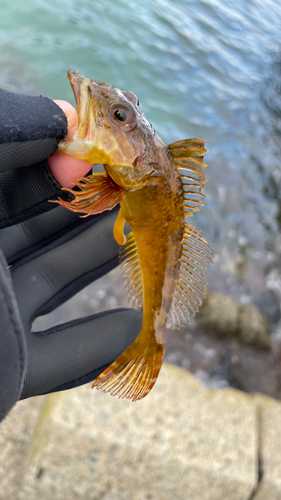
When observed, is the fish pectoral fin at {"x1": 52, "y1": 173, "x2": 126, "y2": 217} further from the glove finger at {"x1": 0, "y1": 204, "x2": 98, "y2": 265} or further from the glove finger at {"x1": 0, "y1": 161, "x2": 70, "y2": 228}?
the glove finger at {"x1": 0, "y1": 204, "x2": 98, "y2": 265}

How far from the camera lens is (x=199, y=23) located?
9.78 metres

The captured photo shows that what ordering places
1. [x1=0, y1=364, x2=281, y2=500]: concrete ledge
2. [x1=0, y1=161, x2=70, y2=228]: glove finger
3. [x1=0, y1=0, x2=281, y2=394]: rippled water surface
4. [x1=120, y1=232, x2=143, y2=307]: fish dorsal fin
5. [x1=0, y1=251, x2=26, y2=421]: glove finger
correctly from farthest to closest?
[x1=0, y1=0, x2=281, y2=394]: rippled water surface → [x1=0, y1=364, x2=281, y2=500]: concrete ledge → [x1=120, y1=232, x2=143, y2=307]: fish dorsal fin → [x1=0, y1=161, x2=70, y2=228]: glove finger → [x1=0, y1=251, x2=26, y2=421]: glove finger

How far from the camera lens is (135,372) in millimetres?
1869

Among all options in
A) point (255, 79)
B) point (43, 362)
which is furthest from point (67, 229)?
point (255, 79)

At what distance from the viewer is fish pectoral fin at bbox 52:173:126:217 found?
1542 millimetres

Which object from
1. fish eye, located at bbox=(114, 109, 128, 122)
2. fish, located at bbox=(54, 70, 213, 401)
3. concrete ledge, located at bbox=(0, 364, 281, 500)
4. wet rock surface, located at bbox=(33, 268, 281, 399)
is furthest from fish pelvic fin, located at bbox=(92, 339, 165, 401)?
wet rock surface, located at bbox=(33, 268, 281, 399)

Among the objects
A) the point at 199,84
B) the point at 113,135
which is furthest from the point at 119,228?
the point at 199,84

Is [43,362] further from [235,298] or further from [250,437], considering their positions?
[235,298]

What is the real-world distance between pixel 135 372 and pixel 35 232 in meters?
1.21

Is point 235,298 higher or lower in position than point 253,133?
lower

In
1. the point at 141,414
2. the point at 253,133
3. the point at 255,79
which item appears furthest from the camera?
the point at 255,79

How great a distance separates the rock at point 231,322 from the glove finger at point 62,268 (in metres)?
2.32

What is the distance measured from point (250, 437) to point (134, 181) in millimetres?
2333

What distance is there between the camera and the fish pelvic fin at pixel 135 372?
1826 mm
